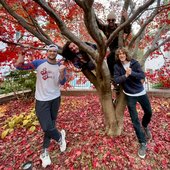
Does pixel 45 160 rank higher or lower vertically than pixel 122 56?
lower

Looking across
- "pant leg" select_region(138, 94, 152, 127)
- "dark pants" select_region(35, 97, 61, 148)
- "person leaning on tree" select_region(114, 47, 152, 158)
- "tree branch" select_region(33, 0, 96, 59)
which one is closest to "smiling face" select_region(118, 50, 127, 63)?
"person leaning on tree" select_region(114, 47, 152, 158)

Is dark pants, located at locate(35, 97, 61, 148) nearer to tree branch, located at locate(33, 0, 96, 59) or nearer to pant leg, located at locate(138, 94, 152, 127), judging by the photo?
tree branch, located at locate(33, 0, 96, 59)

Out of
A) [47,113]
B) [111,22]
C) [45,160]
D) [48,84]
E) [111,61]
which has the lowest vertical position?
[45,160]

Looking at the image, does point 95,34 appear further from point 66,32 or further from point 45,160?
point 45,160

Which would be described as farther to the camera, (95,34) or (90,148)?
(90,148)

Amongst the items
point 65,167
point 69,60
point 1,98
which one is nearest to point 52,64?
point 69,60

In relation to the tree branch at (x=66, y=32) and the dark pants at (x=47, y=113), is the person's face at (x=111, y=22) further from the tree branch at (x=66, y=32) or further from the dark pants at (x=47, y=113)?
the dark pants at (x=47, y=113)

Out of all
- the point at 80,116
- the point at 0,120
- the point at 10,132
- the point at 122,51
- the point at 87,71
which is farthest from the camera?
the point at 0,120

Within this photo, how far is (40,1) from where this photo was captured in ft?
6.49

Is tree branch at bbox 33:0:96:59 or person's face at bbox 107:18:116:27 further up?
person's face at bbox 107:18:116:27

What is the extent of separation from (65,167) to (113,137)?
3.50ft

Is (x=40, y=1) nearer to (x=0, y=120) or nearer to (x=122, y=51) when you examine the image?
(x=122, y=51)

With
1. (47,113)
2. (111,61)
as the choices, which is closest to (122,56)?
(111,61)

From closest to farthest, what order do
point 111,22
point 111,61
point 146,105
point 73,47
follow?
point 73,47 < point 146,105 < point 111,22 < point 111,61
